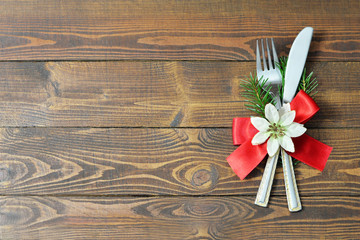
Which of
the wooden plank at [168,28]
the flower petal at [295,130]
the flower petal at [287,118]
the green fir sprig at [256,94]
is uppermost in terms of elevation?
the wooden plank at [168,28]

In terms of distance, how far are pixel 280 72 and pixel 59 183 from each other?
20.8 inches

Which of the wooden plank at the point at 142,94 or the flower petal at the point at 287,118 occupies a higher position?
the wooden plank at the point at 142,94

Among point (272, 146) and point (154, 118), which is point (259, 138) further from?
point (154, 118)

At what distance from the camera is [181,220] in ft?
2.14

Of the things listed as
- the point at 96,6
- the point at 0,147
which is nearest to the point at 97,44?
the point at 96,6

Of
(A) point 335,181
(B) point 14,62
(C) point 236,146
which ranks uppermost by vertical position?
(B) point 14,62

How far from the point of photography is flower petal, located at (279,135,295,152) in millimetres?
608

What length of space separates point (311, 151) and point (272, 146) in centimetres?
9

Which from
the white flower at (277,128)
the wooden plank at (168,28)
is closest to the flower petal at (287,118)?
the white flower at (277,128)

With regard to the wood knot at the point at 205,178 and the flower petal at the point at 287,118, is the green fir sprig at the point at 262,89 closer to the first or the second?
the flower petal at the point at 287,118

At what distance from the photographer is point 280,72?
644 millimetres

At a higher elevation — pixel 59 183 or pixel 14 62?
pixel 14 62

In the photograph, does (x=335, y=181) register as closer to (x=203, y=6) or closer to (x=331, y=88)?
(x=331, y=88)

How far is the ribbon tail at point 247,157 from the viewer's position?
24.9 inches
